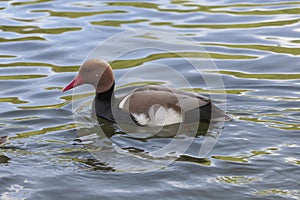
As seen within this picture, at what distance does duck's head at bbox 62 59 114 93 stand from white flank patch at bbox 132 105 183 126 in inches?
32.7

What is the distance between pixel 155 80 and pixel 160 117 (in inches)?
89.5

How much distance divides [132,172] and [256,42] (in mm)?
5984

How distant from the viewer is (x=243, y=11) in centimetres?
1459

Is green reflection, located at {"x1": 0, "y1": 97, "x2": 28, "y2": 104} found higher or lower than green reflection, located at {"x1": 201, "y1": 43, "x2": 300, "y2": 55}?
lower

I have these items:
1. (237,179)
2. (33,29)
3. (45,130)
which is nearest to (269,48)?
(33,29)

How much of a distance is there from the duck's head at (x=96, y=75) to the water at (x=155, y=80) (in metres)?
0.45

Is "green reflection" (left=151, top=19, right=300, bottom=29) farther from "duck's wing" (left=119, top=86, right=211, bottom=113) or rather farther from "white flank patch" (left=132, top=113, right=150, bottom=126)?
"white flank patch" (left=132, top=113, right=150, bottom=126)

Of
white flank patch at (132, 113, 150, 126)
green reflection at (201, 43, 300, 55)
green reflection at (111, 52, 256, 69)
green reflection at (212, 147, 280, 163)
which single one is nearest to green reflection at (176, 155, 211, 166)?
green reflection at (212, 147, 280, 163)

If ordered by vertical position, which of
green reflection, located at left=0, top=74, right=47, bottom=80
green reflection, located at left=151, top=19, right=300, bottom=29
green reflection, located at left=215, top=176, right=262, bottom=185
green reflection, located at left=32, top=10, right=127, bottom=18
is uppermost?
green reflection, located at left=32, top=10, right=127, bottom=18

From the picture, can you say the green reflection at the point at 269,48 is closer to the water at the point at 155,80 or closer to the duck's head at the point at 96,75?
the water at the point at 155,80

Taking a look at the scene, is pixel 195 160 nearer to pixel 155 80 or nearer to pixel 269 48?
pixel 155 80

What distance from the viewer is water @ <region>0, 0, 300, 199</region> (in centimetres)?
703

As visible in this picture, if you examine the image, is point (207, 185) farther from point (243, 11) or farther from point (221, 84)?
point (243, 11)

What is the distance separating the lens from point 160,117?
29.0 feet
